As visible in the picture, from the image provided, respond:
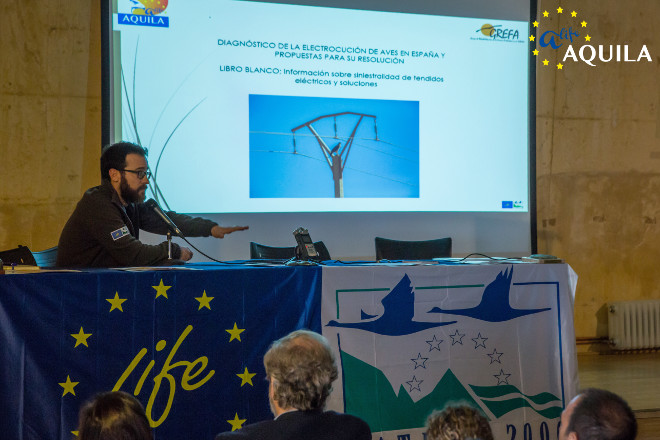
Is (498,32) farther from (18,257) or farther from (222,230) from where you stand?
(18,257)

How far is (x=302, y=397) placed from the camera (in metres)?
1.52

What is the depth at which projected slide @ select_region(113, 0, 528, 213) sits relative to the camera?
4410 mm

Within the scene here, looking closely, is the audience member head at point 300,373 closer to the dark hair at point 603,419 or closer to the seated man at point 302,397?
the seated man at point 302,397

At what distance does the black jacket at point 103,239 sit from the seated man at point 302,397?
4.78 feet

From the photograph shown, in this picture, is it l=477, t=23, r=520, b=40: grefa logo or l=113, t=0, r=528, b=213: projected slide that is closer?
l=113, t=0, r=528, b=213: projected slide

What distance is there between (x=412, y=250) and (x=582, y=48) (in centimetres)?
274

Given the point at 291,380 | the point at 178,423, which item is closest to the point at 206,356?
the point at 178,423

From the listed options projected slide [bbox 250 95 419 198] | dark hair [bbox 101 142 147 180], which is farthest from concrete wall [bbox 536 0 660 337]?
dark hair [bbox 101 142 147 180]

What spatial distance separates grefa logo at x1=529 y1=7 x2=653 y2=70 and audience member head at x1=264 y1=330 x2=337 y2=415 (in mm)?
4613

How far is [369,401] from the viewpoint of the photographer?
9.21 ft

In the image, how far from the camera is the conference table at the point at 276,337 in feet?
7.89

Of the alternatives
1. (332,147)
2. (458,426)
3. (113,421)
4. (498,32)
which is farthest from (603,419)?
(498,32)

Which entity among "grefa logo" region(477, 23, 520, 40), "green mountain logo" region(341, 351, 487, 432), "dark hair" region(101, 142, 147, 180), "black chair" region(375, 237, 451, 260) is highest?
"grefa logo" region(477, 23, 520, 40)

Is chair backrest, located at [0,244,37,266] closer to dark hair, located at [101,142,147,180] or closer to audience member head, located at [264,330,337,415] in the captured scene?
dark hair, located at [101,142,147,180]
